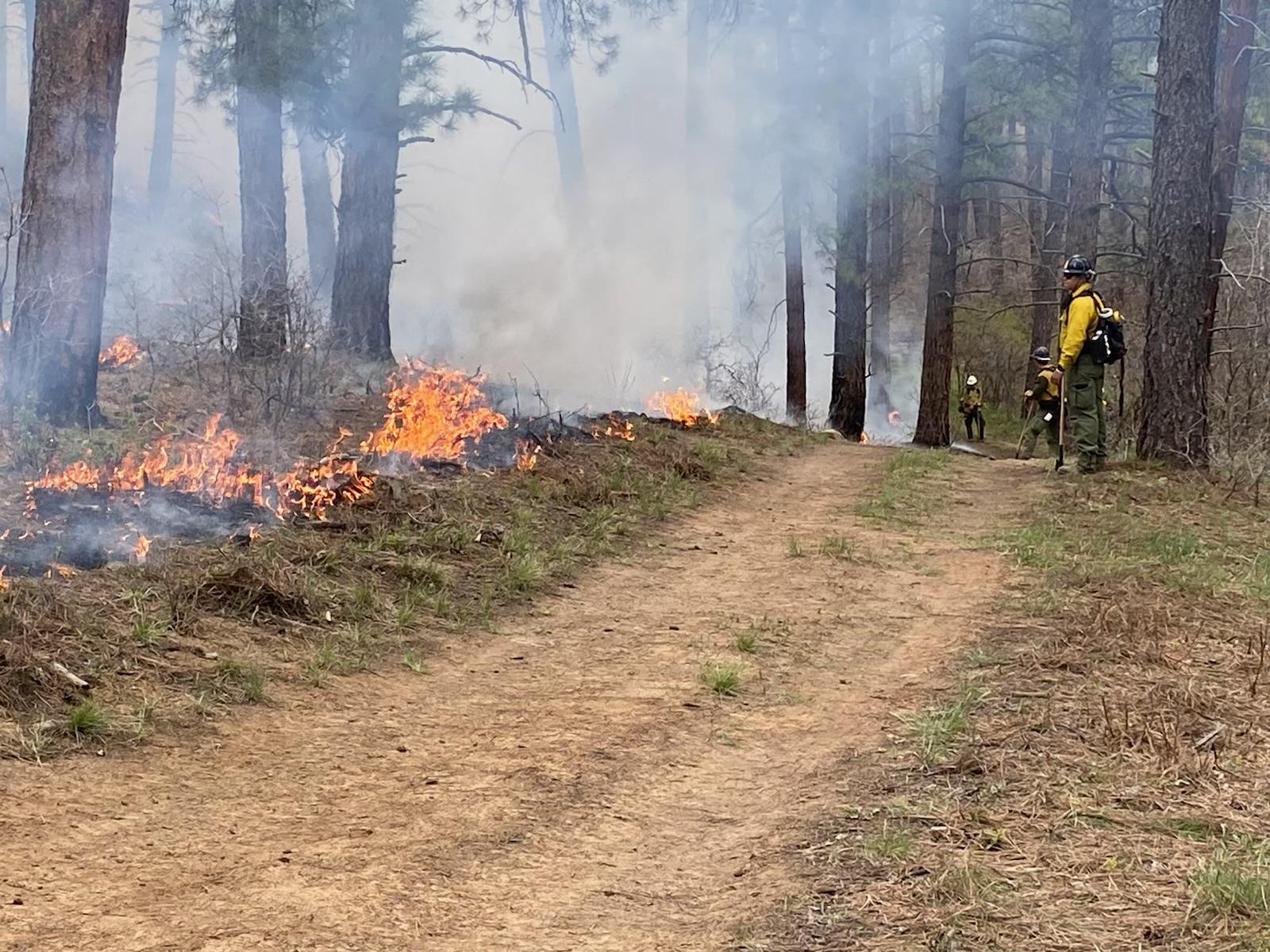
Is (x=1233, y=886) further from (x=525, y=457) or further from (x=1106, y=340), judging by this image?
(x=1106, y=340)

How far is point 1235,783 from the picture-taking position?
400cm

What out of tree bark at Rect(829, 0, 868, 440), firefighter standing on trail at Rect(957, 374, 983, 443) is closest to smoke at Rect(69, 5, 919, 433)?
tree bark at Rect(829, 0, 868, 440)

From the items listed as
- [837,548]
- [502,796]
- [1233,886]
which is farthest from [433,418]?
[1233,886]

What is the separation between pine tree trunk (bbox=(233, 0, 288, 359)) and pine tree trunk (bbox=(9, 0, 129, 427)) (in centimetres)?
144

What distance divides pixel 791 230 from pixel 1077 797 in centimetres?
1572

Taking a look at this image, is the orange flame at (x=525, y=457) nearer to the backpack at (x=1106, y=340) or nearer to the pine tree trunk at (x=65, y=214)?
the pine tree trunk at (x=65, y=214)

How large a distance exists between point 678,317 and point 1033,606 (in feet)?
54.8

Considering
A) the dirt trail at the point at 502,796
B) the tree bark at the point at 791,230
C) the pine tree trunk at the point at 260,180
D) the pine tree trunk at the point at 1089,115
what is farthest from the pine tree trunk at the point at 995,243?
the dirt trail at the point at 502,796

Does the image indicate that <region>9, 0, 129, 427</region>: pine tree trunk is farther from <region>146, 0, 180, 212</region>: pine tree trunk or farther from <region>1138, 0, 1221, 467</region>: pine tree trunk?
<region>146, 0, 180, 212</region>: pine tree trunk

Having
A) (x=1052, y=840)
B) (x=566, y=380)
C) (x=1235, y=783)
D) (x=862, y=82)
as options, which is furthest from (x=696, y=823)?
(x=862, y=82)

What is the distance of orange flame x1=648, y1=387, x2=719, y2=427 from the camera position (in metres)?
14.4

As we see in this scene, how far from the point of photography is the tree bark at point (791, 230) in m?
17.7

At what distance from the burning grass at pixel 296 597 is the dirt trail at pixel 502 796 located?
238 mm

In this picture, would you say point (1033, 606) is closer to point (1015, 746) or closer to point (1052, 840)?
point (1015, 746)
